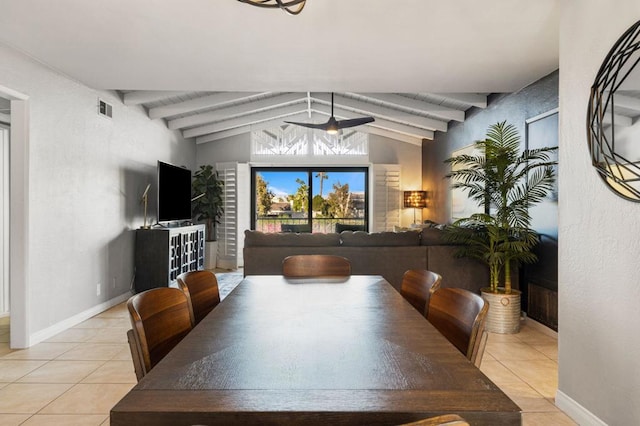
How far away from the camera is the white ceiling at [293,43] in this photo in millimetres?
2535

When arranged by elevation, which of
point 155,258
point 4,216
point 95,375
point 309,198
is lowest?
point 95,375

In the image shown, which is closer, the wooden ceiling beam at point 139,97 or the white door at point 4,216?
the white door at point 4,216

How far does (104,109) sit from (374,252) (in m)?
3.40

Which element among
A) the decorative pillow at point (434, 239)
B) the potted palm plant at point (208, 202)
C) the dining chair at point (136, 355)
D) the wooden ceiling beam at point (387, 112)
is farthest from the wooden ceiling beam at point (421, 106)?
the dining chair at point (136, 355)

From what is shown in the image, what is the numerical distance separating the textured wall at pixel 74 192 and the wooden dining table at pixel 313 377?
2840mm

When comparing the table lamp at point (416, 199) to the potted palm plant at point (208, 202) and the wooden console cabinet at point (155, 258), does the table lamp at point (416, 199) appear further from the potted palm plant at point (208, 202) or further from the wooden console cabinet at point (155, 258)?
the wooden console cabinet at point (155, 258)

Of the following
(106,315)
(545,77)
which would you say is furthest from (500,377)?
(106,315)

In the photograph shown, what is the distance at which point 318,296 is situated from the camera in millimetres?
1914

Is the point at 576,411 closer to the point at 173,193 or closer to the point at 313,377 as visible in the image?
the point at 313,377

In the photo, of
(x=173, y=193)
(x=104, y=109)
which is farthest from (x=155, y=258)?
(x=104, y=109)

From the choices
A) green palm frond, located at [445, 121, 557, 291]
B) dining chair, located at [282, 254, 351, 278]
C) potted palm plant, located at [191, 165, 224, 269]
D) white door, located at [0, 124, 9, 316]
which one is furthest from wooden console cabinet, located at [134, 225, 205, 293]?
green palm frond, located at [445, 121, 557, 291]

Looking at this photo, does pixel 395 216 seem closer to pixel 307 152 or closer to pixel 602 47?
pixel 307 152

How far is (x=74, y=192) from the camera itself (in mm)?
3988

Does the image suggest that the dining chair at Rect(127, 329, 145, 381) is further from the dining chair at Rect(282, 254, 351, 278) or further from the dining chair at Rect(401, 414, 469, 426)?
the dining chair at Rect(282, 254, 351, 278)
